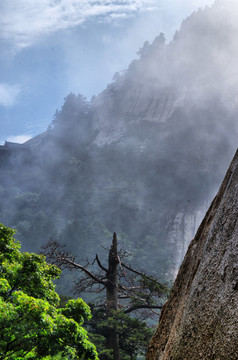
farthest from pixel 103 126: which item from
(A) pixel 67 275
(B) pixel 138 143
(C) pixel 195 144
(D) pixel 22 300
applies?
(D) pixel 22 300

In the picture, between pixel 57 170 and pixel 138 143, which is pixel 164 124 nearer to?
pixel 138 143

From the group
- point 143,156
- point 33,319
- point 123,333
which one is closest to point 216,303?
point 33,319

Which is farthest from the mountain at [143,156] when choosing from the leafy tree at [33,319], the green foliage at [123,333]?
the leafy tree at [33,319]

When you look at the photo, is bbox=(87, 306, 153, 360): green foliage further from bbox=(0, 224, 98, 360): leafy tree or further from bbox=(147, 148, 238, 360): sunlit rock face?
bbox=(147, 148, 238, 360): sunlit rock face

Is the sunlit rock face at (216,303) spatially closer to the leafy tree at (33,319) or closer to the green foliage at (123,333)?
the leafy tree at (33,319)

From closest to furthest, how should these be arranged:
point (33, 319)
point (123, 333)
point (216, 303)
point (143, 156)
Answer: point (216, 303), point (33, 319), point (123, 333), point (143, 156)

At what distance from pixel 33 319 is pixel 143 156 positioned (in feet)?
158

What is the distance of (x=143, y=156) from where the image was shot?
5153cm

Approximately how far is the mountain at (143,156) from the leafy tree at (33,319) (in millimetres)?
32424

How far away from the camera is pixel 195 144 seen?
167 ft

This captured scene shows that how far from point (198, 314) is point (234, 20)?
66.6 meters

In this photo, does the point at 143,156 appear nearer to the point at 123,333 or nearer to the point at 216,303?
the point at 123,333

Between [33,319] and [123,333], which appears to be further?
[123,333]

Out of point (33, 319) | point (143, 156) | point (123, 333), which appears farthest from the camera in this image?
point (143, 156)
